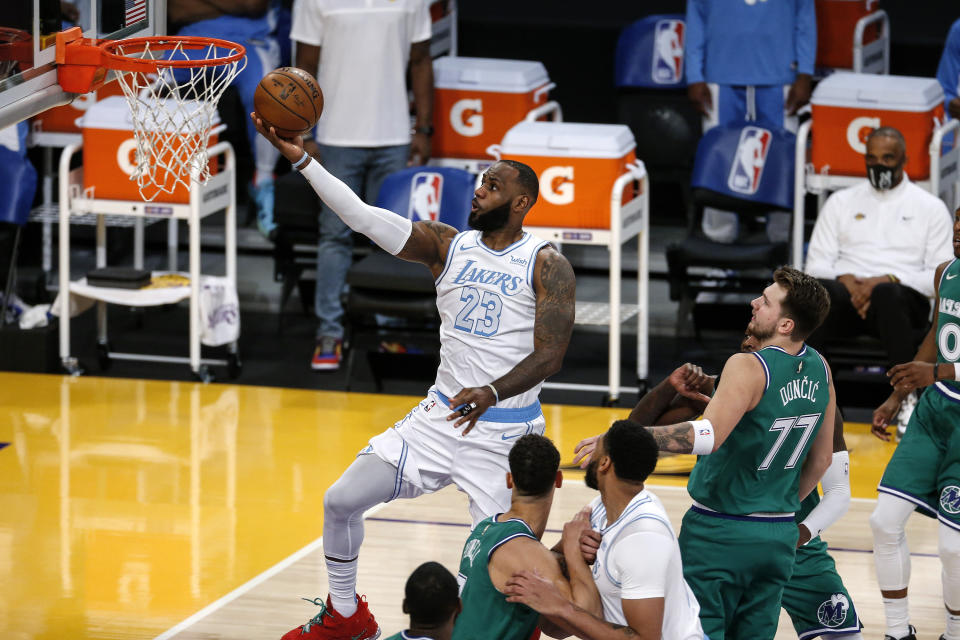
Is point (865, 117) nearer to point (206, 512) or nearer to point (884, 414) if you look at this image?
point (884, 414)

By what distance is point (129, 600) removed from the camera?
6.40m

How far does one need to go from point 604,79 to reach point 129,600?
7523mm

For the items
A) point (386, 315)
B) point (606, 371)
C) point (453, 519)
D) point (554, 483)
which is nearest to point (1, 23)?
point (554, 483)

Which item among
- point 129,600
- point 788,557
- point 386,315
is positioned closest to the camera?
point 788,557

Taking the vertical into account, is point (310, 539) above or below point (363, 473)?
below

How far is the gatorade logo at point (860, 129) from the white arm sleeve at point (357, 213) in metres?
4.59

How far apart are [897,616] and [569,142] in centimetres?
404

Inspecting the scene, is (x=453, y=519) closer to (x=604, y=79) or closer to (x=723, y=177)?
(x=723, y=177)

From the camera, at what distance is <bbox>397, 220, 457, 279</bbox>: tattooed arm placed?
5797 mm

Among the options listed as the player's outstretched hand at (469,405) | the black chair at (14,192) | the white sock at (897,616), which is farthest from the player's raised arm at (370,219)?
the black chair at (14,192)

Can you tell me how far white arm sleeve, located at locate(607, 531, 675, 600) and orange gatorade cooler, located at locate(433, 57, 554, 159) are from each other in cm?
640

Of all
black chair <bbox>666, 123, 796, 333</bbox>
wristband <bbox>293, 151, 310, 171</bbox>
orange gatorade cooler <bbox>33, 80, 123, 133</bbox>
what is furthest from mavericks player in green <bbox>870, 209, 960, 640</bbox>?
orange gatorade cooler <bbox>33, 80, 123, 133</bbox>

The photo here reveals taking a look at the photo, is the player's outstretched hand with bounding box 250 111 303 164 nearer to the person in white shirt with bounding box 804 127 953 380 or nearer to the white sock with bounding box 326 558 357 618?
the white sock with bounding box 326 558 357 618


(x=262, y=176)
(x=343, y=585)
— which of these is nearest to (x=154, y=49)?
(x=343, y=585)
